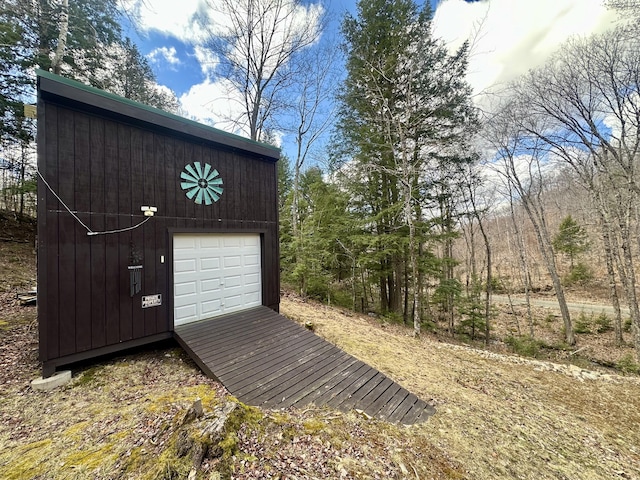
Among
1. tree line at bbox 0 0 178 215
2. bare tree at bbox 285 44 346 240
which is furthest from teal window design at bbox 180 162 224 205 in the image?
bare tree at bbox 285 44 346 240

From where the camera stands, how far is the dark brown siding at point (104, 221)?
3350 mm

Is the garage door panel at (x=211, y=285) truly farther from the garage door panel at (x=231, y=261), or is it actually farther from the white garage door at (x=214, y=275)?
A: the garage door panel at (x=231, y=261)

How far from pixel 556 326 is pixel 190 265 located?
53.6 feet

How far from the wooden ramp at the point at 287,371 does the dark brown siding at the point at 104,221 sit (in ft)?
3.30

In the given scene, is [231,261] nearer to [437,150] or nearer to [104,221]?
[104,221]

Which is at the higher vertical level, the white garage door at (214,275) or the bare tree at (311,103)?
the bare tree at (311,103)

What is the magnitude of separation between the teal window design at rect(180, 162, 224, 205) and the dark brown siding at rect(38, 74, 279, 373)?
0.37ft

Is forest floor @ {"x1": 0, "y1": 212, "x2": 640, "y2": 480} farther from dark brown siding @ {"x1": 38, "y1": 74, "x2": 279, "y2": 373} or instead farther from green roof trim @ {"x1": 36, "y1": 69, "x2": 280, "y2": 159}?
green roof trim @ {"x1": 36, "y1": 69, "x2": 280, "y2": 159}

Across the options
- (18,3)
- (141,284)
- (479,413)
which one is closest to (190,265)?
(141,284)

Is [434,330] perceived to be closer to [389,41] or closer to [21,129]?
[389,41]

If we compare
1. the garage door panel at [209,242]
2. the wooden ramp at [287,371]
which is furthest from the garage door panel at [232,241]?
the wooden ramp at [287,371]

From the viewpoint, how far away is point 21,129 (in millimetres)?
8625

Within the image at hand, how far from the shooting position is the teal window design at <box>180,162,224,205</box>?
182 inches

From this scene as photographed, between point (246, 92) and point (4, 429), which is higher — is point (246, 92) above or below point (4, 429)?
above
